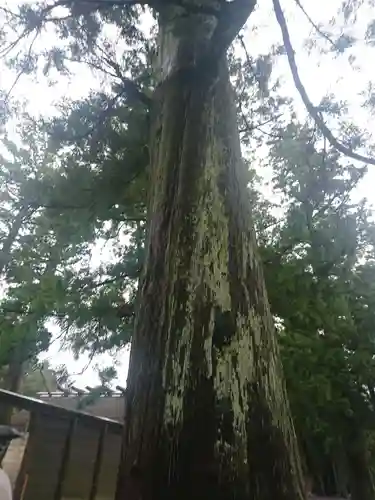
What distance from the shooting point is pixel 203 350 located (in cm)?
124

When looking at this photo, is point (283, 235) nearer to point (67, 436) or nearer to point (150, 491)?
point (67, 436)

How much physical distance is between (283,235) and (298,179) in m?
0.44

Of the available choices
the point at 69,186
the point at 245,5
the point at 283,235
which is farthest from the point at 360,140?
the point at 69,186

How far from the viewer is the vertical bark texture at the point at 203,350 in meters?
1.07

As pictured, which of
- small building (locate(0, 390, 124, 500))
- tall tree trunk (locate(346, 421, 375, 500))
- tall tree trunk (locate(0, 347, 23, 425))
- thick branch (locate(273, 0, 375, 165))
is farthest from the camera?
tall tree trunk (locate(346, 421, 375, 500))

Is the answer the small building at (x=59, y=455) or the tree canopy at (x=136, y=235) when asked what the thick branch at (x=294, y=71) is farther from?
the small building at (x=59, y=455)

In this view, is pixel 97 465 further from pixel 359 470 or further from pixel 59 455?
pixel 359 470

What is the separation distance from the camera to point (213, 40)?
71.9 inches

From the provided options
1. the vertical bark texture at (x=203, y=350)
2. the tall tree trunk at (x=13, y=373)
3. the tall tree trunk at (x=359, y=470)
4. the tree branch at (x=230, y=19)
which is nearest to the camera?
the vertical bark texture at (x=203, y=350)

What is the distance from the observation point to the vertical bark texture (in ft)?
3.52

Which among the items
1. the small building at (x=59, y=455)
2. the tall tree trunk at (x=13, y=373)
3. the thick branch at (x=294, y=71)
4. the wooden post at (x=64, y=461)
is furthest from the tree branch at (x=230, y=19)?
the tall tree trunk at (x=13, y=373)

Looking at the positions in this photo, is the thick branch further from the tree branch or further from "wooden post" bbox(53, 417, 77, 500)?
"wooden post" bbox(53, 417, 77, 500)

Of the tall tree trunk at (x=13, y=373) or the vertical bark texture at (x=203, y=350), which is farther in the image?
the tall tree trunk at (x=13, y=373)

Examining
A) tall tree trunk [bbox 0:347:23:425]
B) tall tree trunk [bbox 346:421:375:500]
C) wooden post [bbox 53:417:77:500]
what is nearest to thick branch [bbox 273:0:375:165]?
wooden post [bbox 53:417:77:500]
